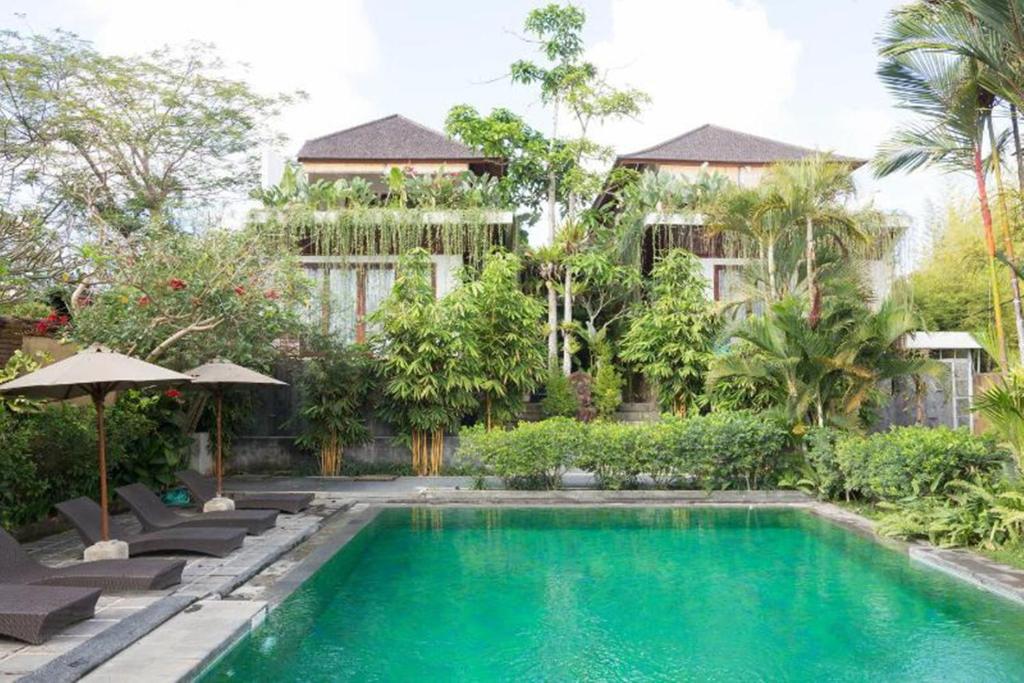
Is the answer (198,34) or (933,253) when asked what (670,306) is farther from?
(198,34)

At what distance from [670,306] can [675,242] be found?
246 centimetres

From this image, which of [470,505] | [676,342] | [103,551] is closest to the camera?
[103,551]

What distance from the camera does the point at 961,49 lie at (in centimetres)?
843

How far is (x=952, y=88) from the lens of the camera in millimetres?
9211

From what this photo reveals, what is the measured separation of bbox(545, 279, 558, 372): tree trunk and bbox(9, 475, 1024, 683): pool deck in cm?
454

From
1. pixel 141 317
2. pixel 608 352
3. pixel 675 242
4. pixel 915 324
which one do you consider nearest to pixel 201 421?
pixel 141 317

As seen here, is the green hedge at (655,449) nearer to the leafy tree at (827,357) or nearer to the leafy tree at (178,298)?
the leafy tree at (827,357)

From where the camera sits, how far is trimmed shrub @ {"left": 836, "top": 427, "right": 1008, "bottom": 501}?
370 inches

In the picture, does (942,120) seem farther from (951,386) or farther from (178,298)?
(178,298)

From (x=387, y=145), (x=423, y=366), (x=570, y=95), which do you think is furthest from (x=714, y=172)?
(x=423, y=366)

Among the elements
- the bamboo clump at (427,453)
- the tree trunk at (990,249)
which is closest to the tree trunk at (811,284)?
the tree trunk at (990,249)

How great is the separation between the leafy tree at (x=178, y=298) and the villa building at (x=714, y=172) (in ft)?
28.7

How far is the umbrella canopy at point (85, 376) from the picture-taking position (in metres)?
7.51

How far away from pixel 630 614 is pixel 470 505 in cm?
580
